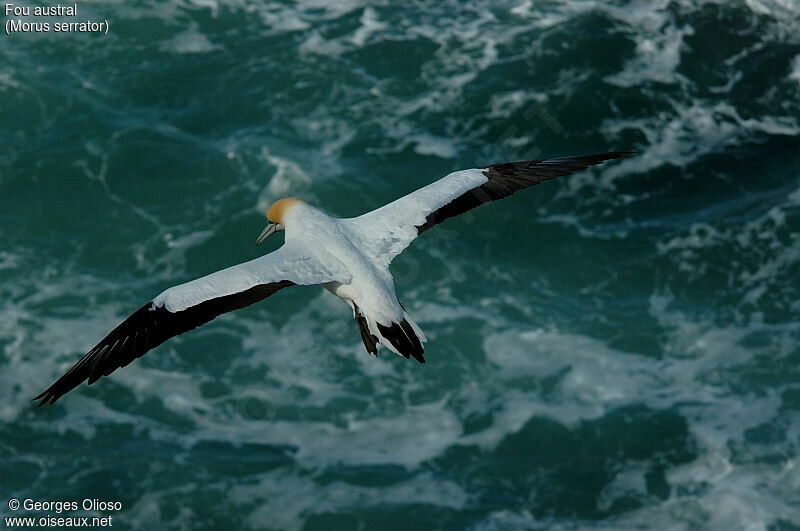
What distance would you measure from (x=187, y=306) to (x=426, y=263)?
7528 millimetres

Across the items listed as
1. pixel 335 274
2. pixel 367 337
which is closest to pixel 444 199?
pixel 335 274

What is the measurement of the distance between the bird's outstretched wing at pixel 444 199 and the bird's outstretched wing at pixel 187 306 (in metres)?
0.68

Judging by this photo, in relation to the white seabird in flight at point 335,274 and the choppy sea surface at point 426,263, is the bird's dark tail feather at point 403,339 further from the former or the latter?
the choppy sea surface at point 426,263

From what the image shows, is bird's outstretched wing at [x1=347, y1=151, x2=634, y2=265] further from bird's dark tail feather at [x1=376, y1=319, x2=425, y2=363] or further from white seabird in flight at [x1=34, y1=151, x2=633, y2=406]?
bird's dark tail feather at [x1=376, y1=319, x2=425, y2=363]

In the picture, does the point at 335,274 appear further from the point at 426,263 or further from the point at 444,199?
the point at 426,263

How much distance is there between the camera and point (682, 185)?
17.1m

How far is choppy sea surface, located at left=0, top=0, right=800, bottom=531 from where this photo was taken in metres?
13.3

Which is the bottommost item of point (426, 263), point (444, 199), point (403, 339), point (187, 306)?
point (426, 263)

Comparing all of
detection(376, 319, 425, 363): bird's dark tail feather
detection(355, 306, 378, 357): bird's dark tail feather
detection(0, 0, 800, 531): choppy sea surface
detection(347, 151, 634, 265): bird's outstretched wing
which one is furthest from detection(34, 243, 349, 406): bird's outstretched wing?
detection(0, 0, 800, 531): choppy sea surface

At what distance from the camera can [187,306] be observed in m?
8.88

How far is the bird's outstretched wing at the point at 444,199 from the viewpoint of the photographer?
985 cm

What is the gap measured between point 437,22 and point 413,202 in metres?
10.7

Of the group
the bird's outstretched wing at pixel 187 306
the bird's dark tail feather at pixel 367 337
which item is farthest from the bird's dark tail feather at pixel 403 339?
the bird's outstretched wing at pixel 187 306

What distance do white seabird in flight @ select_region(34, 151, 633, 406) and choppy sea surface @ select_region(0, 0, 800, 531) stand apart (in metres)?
4.15
